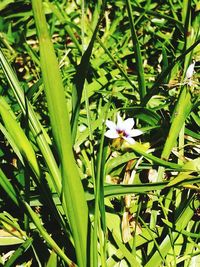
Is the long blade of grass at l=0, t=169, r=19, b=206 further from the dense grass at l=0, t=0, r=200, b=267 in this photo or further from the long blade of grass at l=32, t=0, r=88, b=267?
the long blade of grass at l=32, t=0, r=88, b=267

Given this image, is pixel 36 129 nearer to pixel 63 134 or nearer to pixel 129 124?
pixel 63 134

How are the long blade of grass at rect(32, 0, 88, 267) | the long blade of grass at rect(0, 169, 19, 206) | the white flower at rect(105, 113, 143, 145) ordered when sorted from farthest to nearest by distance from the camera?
the white flower at rect(105, 113, 143, 145)
the long blade of grass at rect(0, 169, 19, 206)
the long blade of grass at rect(32, 0, 88, 267)

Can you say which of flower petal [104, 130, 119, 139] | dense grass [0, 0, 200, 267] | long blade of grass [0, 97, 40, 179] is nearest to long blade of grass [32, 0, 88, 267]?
dense grass [0, 0, 200, 267]

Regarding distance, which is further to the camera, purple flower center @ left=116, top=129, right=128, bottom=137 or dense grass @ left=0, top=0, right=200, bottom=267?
purple flower center @ left=116, top=129, right=128, bottom=137

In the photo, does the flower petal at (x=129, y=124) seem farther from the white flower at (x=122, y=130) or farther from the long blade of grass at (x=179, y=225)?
the long blade of grass at (x=179, y=225)

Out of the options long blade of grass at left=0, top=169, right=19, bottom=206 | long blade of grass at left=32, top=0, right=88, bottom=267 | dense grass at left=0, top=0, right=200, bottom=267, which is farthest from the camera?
long blade of grass at left=0, top=169, right=19, bottom=206

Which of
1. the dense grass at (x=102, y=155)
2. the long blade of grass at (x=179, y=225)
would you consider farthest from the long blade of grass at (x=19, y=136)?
the long blade of grass at (x=179, y=225)

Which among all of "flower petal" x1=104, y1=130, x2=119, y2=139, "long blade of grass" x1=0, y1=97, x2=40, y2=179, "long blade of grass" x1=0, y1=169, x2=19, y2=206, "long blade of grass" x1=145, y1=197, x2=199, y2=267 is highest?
"flower petal" x1=104, y1=130, x2=119, y2=139

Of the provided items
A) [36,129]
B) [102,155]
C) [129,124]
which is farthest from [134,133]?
[36,129]

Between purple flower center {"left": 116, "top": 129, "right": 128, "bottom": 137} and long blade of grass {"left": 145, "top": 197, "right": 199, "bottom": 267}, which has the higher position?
purple flower center {"left": 116, "top": 129, "right": 128, "bottom": 137}
